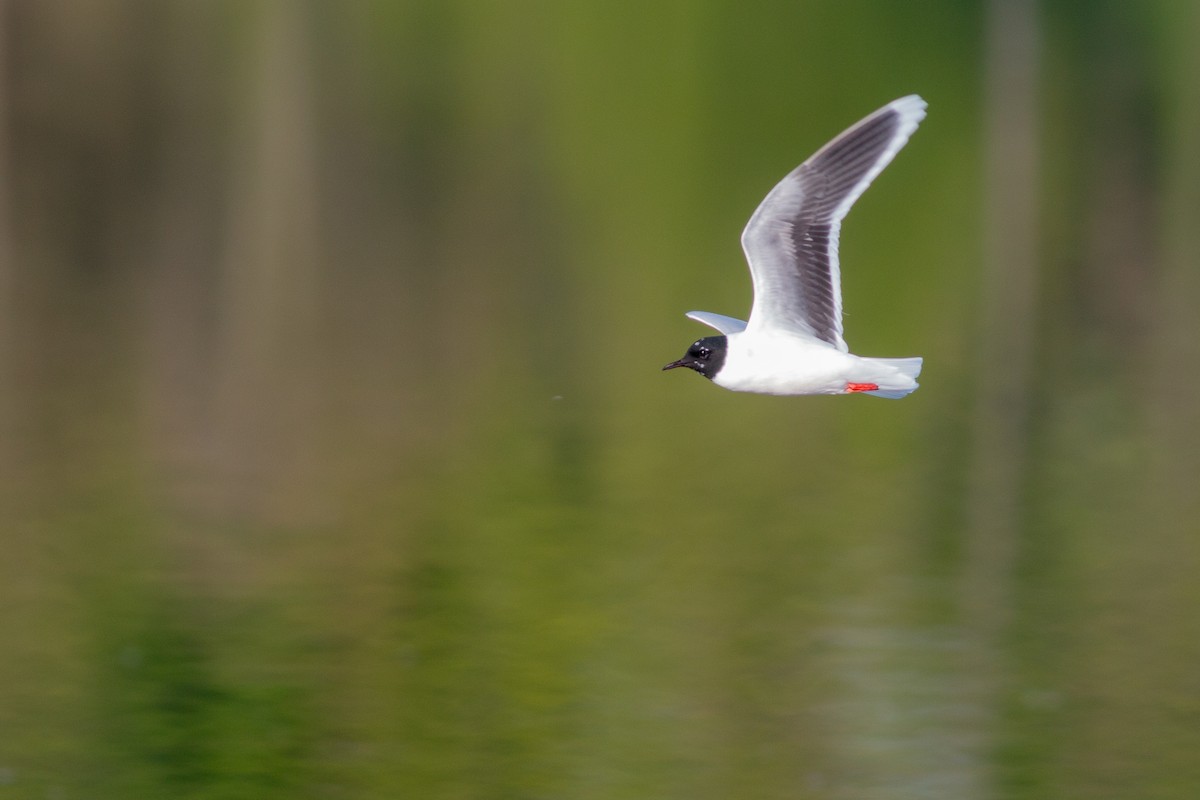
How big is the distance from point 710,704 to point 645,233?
11701 mm

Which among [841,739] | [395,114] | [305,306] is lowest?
[841,739]

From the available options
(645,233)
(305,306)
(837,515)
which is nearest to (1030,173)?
(645,233)

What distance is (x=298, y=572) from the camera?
9.45 meters

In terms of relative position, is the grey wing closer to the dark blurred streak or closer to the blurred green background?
the blurred green background

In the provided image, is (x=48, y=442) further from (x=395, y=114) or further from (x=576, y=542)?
(x=395, y=114)

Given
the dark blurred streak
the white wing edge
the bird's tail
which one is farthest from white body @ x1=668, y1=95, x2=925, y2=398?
the dark blurred streak

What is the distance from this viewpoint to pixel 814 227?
7.33m

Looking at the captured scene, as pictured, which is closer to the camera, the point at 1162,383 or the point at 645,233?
the point at 1162,383

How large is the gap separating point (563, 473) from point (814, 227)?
404 centimetres

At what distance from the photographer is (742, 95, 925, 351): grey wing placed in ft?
23.9

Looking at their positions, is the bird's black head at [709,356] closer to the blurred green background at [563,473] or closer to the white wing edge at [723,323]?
the white wing edge at [723,323]

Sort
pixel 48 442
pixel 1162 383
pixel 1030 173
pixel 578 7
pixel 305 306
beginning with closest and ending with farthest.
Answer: pixel 48 442 → pixel 1162 383 → pixel 305 306 → pixel 1030 173 → pixel 578 7

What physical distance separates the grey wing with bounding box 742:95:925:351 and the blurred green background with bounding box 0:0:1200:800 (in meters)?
1.72

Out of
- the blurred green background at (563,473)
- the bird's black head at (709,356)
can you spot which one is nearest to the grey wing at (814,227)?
the bird's black head at (709,356)
